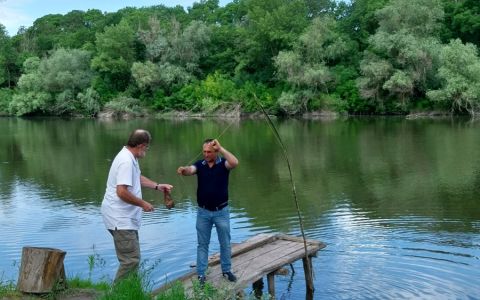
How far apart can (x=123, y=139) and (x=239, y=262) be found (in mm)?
30993

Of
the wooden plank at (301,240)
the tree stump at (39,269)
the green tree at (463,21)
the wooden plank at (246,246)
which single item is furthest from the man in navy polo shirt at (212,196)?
the green tree at (463,21)

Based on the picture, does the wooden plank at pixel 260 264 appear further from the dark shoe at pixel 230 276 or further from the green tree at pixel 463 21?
the green tree at pixel 463 21

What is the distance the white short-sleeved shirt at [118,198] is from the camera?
6.99 metres

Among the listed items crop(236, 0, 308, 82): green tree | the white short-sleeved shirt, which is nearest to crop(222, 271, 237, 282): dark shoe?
the white short-sleeved shirt

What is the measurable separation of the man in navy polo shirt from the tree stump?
1.84 meters

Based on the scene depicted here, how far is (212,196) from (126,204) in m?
1.16

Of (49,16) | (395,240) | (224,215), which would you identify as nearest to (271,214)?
(395,240)

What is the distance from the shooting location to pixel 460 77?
51.7 metres

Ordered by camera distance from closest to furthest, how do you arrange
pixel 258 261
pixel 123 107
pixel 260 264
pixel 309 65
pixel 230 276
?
pixel 230 276
pixel 260 264
pixel 258 261
pixel 309 65
pixel 123 107

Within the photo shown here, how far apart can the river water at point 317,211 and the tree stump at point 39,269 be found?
1.50m

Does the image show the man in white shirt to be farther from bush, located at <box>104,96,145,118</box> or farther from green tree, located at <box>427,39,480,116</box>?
bush, located at <box>104,96,145,118</box>

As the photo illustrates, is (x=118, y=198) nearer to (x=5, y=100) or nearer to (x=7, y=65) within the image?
(x=5, y=100)

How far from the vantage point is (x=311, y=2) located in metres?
92.7

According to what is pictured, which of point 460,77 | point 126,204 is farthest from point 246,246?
point 460,77
